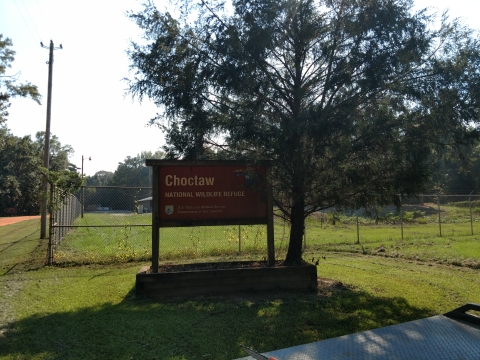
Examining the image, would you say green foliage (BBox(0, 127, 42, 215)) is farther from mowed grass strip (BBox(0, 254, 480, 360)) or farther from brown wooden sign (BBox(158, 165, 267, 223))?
mowed grass strip (BBox(0, 254, 480, 360))

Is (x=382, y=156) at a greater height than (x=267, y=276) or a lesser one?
greater

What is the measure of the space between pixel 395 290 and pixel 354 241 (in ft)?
26.6

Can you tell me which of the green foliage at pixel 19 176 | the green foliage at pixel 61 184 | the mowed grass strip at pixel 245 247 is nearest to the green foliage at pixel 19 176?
the green foliage at pixel 19 176

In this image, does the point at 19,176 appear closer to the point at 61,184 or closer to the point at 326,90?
the point at 61,184

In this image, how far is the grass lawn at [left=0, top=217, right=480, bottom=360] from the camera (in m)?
4.50

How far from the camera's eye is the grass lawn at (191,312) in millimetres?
4504

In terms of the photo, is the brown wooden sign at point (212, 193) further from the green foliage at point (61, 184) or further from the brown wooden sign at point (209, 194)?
the green foliage at point (61, 184)

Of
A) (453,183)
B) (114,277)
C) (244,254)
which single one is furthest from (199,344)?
(453,183)

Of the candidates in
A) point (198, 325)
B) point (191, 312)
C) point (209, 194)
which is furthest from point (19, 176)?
point (198, 325)

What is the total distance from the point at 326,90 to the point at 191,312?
4.28 metres

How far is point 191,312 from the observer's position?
231 inches

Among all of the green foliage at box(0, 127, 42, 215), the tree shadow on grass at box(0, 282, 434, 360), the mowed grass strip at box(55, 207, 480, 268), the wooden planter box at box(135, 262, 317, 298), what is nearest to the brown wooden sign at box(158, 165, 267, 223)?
the wooden planter box at box(135, 262, 317, 298)

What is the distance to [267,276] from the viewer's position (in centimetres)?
726

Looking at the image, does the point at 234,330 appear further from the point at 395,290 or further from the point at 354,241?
the point at 354,241
